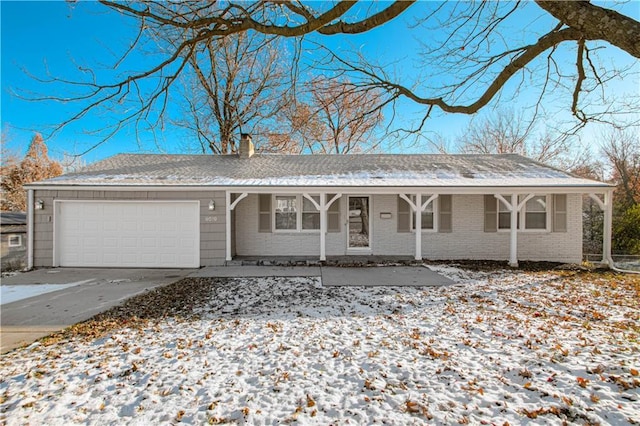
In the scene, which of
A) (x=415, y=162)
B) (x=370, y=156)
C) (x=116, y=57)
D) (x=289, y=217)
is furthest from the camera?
(x=370, y=156)

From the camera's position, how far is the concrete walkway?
4.26 metres

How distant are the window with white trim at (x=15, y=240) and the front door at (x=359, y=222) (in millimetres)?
10995

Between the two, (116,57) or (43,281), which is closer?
(116,57)

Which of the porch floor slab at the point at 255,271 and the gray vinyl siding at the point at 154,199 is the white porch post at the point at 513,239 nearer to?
the porch floor slab at the point at 255,271

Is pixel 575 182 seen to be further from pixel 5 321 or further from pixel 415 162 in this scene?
pixel 5 321

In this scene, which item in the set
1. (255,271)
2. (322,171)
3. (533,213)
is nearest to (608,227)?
(533,213)

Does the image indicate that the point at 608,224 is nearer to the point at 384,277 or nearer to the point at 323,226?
the point at 384,277

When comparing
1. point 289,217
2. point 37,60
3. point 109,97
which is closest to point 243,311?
point 109,97

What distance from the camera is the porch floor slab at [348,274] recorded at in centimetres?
659

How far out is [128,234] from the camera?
8.35 metres

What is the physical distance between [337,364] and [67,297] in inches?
226

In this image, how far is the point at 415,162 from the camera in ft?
35.7

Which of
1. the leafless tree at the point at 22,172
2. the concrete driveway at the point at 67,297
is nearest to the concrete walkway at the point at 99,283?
the concrete driveway at the point at 67,297

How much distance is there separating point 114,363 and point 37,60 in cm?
540
